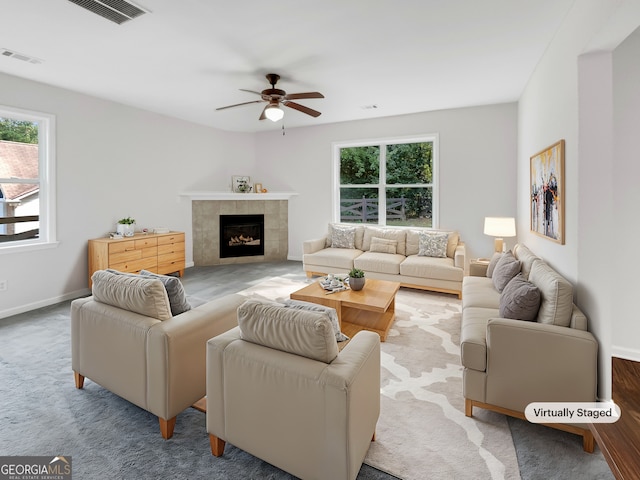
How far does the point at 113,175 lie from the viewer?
5.24 meters

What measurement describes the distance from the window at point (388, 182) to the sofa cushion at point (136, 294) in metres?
4.94

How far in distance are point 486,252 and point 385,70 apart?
343 cm

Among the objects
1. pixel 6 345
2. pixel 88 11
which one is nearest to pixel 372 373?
pixel 88 11

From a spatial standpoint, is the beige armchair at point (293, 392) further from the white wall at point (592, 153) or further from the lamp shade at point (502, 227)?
the lamp shade at point (502, 227)

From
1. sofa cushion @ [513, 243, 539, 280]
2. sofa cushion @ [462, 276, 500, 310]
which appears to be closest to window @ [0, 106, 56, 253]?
sofa cushion @ [462, 276, 500, 310]

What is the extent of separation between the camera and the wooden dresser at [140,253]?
4.76 meters

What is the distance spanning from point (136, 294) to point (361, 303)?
2.05 m

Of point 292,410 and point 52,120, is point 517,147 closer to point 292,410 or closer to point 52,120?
point 292,410

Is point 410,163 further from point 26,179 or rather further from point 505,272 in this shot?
point 26,179

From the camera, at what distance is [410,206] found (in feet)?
20.6

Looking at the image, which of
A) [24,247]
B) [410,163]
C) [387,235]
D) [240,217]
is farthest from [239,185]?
[24,247]

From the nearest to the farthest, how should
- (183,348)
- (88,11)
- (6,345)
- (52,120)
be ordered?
(183,348) < (88,11) < (6,345) < (52,120)

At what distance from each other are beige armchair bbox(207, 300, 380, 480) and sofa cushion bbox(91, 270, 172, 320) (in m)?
0.53

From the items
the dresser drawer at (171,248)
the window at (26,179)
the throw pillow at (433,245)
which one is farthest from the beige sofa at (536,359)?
the window at (26,179)
